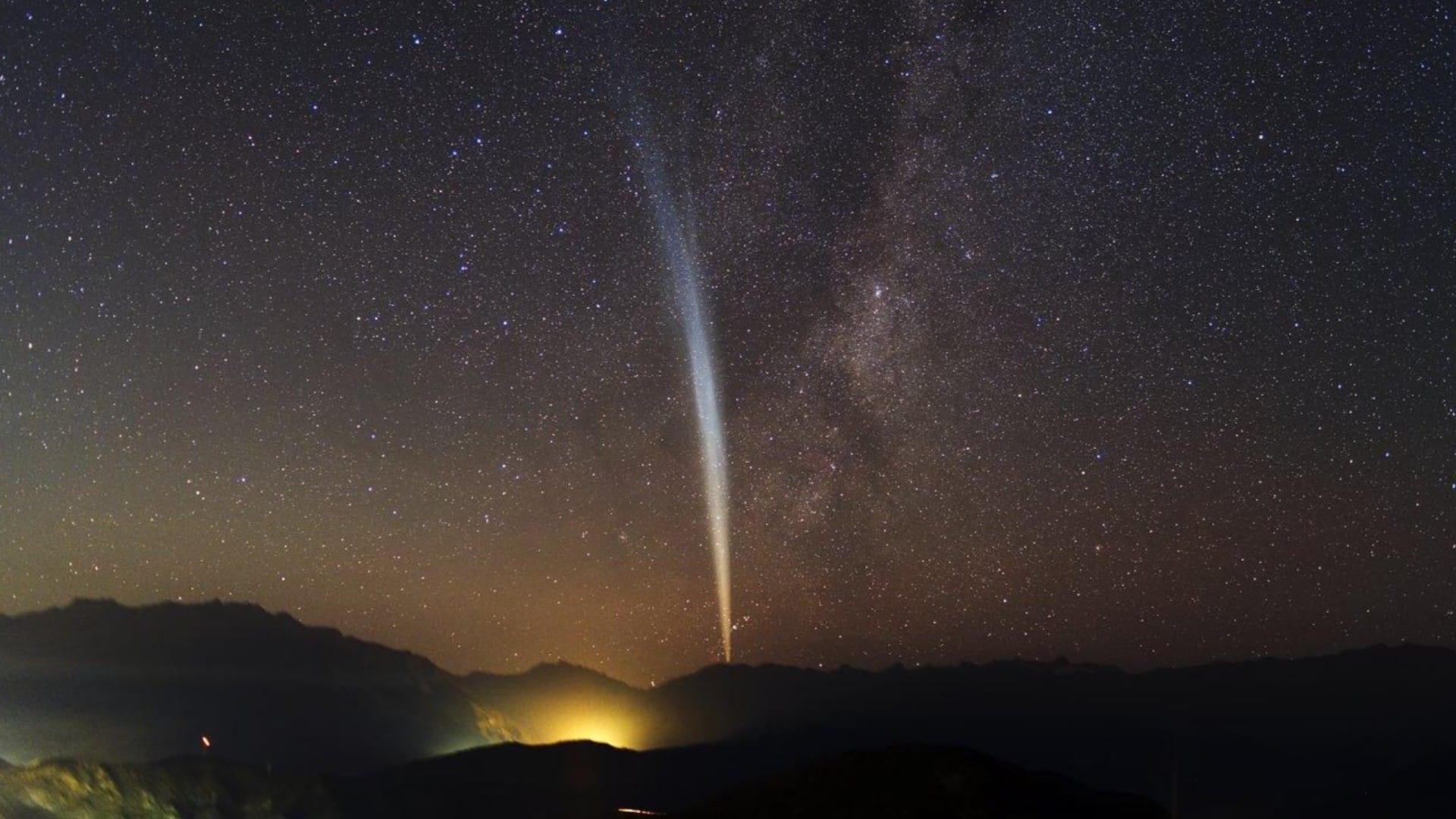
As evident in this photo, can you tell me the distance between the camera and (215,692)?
88.3 metres

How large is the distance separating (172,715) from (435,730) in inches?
860

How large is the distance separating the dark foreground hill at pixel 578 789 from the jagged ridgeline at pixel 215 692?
6.71m

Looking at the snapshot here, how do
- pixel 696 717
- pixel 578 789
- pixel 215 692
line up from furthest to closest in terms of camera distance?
pixel 696 717 → pixel 215 692 → pixel 578 789

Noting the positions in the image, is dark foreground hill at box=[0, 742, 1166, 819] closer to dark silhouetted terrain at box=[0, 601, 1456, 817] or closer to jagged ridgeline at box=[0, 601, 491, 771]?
dark silhouetted terrain at box=[0, 601, 1456, 817]

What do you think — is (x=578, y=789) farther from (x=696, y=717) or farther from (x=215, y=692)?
(x=696, y=717)

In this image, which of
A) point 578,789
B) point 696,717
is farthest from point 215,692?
point 696,717

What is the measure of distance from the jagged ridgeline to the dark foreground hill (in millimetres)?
6713

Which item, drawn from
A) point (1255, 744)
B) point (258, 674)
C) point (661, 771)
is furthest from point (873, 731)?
point (258, 674)

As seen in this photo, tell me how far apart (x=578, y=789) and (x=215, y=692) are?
3904 centimetres

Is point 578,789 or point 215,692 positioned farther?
point 215,692

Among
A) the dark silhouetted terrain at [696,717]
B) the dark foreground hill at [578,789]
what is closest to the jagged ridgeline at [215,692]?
the dark silhouetted terrain at [696,717]

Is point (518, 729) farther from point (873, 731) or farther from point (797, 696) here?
point (797, 696)

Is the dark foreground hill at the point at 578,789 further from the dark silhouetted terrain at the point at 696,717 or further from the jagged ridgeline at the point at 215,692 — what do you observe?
the jagged ridgeline at the point at 215,692

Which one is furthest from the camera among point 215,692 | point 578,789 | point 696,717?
point 696,717
